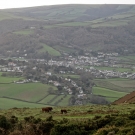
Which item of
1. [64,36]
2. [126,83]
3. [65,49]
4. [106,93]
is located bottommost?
[106,93]

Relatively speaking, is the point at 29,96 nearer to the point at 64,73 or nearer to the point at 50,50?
the point at 64,73

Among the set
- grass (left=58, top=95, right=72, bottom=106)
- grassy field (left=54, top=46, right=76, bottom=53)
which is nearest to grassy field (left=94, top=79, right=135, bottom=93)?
grass (left=58, top=95, right=72, bottom=106)

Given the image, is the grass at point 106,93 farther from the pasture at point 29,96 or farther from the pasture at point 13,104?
the pasture at point 13,104

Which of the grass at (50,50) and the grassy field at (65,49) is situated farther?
the grassy field at (65,49)

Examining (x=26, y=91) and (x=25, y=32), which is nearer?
(x=26, y=91)

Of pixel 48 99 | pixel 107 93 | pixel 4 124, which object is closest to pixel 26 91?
pixel 48 99

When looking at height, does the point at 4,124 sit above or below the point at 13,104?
above

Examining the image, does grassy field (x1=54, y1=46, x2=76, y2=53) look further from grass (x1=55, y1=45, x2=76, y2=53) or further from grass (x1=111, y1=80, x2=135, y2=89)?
grass (x1=111, y1=80, x2=135, y2=89)

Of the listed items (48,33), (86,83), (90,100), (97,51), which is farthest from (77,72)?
(48,33)

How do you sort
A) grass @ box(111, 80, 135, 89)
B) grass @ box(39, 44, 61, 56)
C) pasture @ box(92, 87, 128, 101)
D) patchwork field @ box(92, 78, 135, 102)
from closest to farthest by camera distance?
pasture @ box(92, 87, 128, 101) → patchwork field @ box(92, 78, 135, 102) → grass @ box(111, 80, 135, 89) → grass @ box(39, 44, 61, 56)

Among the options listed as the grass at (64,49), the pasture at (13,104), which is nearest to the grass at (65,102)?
the pasture at (13,104)

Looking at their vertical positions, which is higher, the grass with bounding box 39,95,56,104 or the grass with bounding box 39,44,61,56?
the grass with bounding box 39,44,61,56

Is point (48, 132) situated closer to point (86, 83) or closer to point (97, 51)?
point (86, 83)
